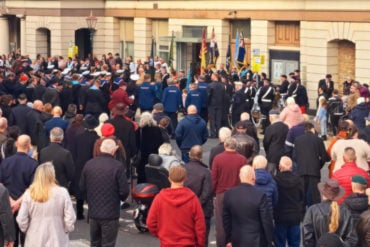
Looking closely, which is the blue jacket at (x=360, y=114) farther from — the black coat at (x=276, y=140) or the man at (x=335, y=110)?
the man at (x=335, y=110)

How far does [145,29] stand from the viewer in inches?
1779

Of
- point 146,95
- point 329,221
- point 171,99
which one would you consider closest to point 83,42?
point 146,95

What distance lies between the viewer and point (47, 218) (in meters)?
11.5

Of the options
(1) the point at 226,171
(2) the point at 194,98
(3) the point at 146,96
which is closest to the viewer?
(1) the point at 226,171

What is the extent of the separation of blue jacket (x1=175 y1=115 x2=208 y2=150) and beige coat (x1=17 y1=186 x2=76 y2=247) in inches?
310

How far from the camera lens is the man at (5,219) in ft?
39.0

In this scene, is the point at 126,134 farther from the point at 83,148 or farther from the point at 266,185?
the point at 266,185

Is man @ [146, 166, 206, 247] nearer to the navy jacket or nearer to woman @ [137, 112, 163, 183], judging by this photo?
the navy jacket

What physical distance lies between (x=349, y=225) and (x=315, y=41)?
24.9 metres

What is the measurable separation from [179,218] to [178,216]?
27 mm

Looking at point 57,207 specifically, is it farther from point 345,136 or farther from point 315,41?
point 315,41

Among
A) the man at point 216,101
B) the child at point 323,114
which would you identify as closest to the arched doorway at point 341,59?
the child at point 323,114

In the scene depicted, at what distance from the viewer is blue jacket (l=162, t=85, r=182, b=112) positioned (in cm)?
2653

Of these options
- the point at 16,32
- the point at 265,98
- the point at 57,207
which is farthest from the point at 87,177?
the point at 16,32
